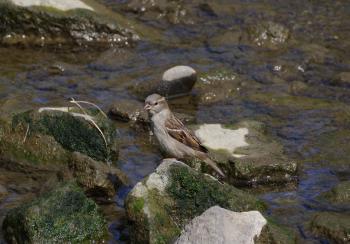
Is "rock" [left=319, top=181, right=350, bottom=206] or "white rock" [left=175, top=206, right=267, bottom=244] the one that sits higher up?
"white rock" [left=175, top=206, right=267, bottom=244]

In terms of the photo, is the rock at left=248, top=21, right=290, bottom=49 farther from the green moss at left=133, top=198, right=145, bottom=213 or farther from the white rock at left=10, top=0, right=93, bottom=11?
the green moss at left=133, top=198, right=145, bottom=213

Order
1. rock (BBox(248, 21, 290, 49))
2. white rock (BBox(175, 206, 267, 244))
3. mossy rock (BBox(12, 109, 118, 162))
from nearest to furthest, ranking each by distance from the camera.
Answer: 1. white rock (BBox(175, 206, 267, 244))
2. mossy rock (BBox(12, 109, 118, 162))
3. rock (BBox(248, 21, 290, 49))

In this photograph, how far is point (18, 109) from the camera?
418 inches

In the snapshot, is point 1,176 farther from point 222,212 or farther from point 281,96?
point 281,96

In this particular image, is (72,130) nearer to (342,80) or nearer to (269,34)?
(342,80)

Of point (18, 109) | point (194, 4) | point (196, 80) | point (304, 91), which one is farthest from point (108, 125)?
point (194, 4)

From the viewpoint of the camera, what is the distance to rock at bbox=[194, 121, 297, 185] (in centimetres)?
973

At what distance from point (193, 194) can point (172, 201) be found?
9.2 inches

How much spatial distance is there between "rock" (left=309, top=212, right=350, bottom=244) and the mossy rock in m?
2.82

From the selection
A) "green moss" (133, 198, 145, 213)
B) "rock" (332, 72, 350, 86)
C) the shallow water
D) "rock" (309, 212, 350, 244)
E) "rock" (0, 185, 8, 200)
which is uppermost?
"green moss" (133, 198, 145, 213)

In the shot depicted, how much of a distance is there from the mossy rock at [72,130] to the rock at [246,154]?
1.23 meters

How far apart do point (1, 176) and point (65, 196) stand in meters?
1.81

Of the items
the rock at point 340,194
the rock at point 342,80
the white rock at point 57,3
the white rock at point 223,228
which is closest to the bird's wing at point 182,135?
the rock at point 340,194

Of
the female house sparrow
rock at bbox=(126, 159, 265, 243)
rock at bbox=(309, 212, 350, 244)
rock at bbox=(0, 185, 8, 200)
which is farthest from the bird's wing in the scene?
rock at bbox=(0, 185, 8, 200)
